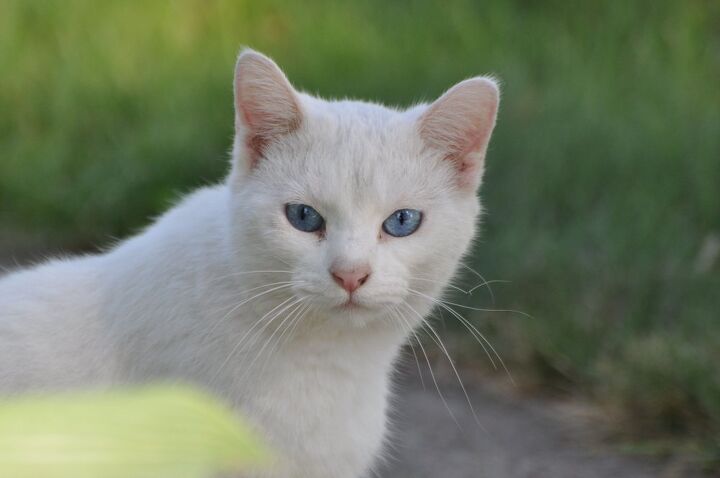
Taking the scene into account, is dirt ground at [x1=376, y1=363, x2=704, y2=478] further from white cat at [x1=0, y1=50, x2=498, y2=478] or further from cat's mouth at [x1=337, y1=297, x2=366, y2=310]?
cat's mouth at [x1=337, y1=297, x2=366, y2=310]

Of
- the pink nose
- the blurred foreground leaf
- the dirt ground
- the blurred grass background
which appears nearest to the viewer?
the blurred foreground leaf

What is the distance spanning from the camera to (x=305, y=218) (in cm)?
203

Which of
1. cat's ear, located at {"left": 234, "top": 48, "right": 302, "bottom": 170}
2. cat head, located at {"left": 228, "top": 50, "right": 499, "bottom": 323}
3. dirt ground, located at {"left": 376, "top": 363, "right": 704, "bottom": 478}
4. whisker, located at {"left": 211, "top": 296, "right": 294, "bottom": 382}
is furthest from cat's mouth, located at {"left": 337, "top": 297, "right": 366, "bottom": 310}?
dirt ground, located at {"left": 376, "top": 363, "right": 704, "bottom": 478}

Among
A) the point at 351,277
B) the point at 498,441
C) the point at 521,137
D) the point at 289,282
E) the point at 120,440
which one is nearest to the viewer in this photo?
the point at 120,440

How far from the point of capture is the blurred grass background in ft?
11.8

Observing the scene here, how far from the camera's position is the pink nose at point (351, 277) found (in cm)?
189

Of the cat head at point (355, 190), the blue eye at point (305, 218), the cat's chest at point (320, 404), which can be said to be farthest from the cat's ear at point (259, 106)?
the cat's chest at point (320, 404)

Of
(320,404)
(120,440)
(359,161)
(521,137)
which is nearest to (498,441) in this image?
(320,404)

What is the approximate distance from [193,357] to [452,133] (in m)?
0.76

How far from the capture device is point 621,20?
5898mm

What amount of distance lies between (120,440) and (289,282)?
1.60m

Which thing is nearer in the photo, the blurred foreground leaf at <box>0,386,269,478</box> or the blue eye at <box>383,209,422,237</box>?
the blurred foreground leaf at <box>0,386,269,478</box>

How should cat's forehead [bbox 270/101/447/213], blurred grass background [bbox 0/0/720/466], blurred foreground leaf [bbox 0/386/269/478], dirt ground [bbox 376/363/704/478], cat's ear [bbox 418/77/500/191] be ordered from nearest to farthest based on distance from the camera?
blurred foreground leaf [bbox 0/386/269/478]
cat's forehead [bbox 270/101/447/213]
cat's ear [bbox 418/77/500/191]
dirt ground [bbox 376/363/704/478]
blurred grass background [bbox 0/0/720/466]

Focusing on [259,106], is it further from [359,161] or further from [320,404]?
[320,404]
